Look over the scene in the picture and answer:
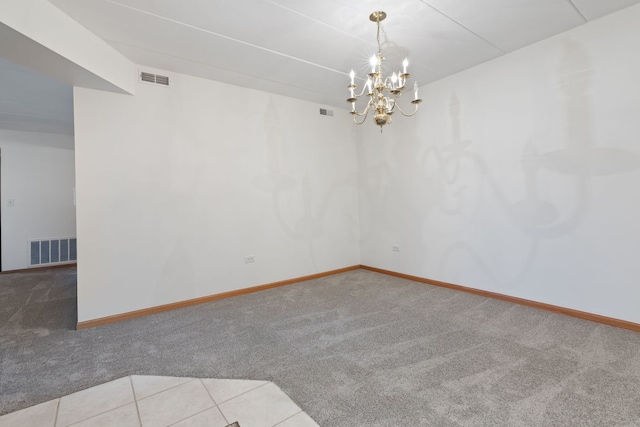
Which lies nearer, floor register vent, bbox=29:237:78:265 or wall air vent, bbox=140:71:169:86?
wall air vent, bbox=140:71:169:86

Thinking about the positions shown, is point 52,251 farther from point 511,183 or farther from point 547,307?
point 547,307

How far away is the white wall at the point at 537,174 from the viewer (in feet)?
8.24

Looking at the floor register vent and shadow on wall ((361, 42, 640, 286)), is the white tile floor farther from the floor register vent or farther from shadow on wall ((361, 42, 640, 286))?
the floor register vent

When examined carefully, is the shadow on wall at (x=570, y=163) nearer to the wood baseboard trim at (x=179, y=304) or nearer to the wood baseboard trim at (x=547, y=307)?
the wood baseboard trim at (x=547, y=307)

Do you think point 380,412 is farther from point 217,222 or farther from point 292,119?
point 292,119

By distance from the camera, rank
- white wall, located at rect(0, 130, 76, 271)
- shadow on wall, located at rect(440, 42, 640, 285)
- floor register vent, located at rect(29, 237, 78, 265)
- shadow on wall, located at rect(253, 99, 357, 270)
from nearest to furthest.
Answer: shadow on wall, located at rect(440, 42, 640, 285), shadow on wall, located at rect(253, 99, 357, 270), white wall, located at rect(0, 130, 76, 271), floor register vent, located at rect(29, 237, 78, 265)

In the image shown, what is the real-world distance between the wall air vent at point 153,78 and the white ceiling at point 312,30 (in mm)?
112

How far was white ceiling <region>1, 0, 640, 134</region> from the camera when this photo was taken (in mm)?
2297

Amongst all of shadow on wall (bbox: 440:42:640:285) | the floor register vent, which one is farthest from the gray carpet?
the floor register vent

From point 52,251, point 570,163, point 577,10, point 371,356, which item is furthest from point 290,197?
point 52,251

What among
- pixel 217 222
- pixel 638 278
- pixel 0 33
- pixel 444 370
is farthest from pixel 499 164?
pixel 0 33

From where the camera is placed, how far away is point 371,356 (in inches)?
86.2

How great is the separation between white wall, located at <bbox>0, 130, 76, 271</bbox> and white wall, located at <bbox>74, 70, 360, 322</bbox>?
416cm

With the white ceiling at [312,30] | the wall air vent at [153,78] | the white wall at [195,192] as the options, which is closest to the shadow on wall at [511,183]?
the white ceiling at [312,30]
